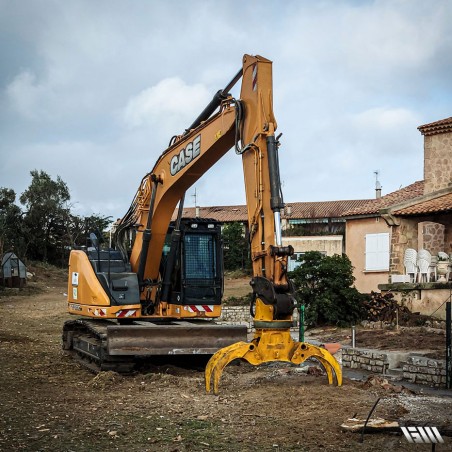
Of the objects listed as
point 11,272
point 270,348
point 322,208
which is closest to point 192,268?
point 270,348

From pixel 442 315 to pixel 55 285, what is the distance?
91.4 feet

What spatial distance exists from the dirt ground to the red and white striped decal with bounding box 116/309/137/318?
1.06m

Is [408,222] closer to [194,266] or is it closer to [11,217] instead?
[194,266]

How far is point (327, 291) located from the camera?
2058cm

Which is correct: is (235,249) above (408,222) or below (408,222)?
below

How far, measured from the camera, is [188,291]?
1255cm

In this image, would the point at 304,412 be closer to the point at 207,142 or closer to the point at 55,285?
the point at 207,142

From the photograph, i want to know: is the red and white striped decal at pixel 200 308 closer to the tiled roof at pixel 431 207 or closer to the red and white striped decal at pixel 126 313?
the red and white striped decal at pixel 126 313

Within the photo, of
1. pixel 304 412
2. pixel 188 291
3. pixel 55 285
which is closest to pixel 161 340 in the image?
pixel 188 291

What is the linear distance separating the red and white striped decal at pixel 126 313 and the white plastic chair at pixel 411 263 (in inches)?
469

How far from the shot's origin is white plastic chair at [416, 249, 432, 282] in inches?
835

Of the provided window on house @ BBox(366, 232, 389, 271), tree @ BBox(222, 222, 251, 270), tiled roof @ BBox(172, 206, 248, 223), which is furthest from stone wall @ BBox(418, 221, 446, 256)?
tiled roof @ BBox(172, 206, 248, 223)

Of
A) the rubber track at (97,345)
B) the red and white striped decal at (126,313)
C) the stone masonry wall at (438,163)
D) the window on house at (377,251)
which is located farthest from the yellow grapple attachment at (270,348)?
the window on house at (377,251)

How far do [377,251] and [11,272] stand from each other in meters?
20.0
